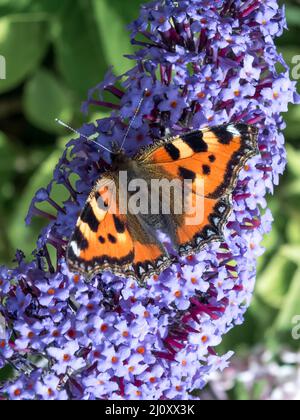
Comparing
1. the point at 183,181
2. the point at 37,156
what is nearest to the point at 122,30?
the point at 37,156

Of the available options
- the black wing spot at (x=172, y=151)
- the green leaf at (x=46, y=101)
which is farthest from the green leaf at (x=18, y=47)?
the black wing spot at (x=172, y=151)

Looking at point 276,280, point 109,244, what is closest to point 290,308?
point 276,280

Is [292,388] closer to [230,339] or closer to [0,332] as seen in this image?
[230,339]

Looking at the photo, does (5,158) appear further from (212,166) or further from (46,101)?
(212,166)

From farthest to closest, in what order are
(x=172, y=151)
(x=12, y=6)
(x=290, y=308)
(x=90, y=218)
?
(x=290, y=308) < (x=12, y=6) < (x=172, y=151) < (x=90, y=218)

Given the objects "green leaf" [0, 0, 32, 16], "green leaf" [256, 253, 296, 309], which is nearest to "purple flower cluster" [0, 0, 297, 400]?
"green leaf" [0, 0, 32, 16]

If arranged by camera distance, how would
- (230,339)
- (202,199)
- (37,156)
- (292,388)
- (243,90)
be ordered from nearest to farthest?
(202,199), (243,90), (292,388), (230,339), (37,156)

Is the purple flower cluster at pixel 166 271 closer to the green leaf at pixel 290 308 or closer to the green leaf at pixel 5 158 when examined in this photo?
the green leaf at pixel 290 308
